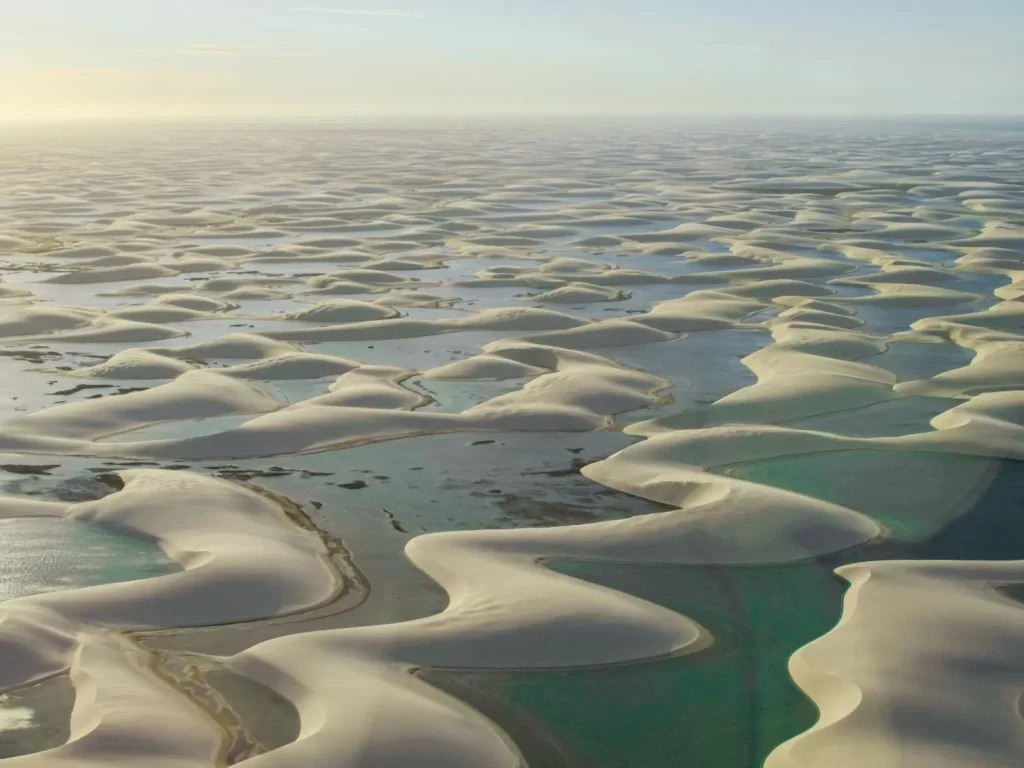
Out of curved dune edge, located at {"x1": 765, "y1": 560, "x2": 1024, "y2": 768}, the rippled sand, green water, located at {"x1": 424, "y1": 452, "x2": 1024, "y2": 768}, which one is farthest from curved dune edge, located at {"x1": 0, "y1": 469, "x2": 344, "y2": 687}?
curved dune edge, located at {"x1": 765, "y1": 560, "x2": 1024, "y2": 768}

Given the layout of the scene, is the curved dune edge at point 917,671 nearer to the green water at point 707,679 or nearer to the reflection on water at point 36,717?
the green water at point 707,679

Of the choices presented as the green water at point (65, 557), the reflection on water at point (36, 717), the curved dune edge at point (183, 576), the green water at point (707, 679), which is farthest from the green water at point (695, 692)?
A: the green water at point (65, 557)

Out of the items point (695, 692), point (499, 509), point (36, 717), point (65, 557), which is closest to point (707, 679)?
point (695, 692)

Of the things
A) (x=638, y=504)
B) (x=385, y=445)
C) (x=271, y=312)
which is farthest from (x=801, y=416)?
(x=271, y=312)

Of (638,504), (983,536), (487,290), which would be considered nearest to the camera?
(983,536)

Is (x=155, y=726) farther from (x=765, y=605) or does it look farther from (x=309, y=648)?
(x=765, y=605)

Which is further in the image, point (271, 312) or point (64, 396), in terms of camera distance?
point (271, 312)

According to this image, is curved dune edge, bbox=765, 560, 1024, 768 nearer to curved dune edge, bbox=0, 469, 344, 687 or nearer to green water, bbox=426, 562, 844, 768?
green water, bbox=426, 562, 844, 768
